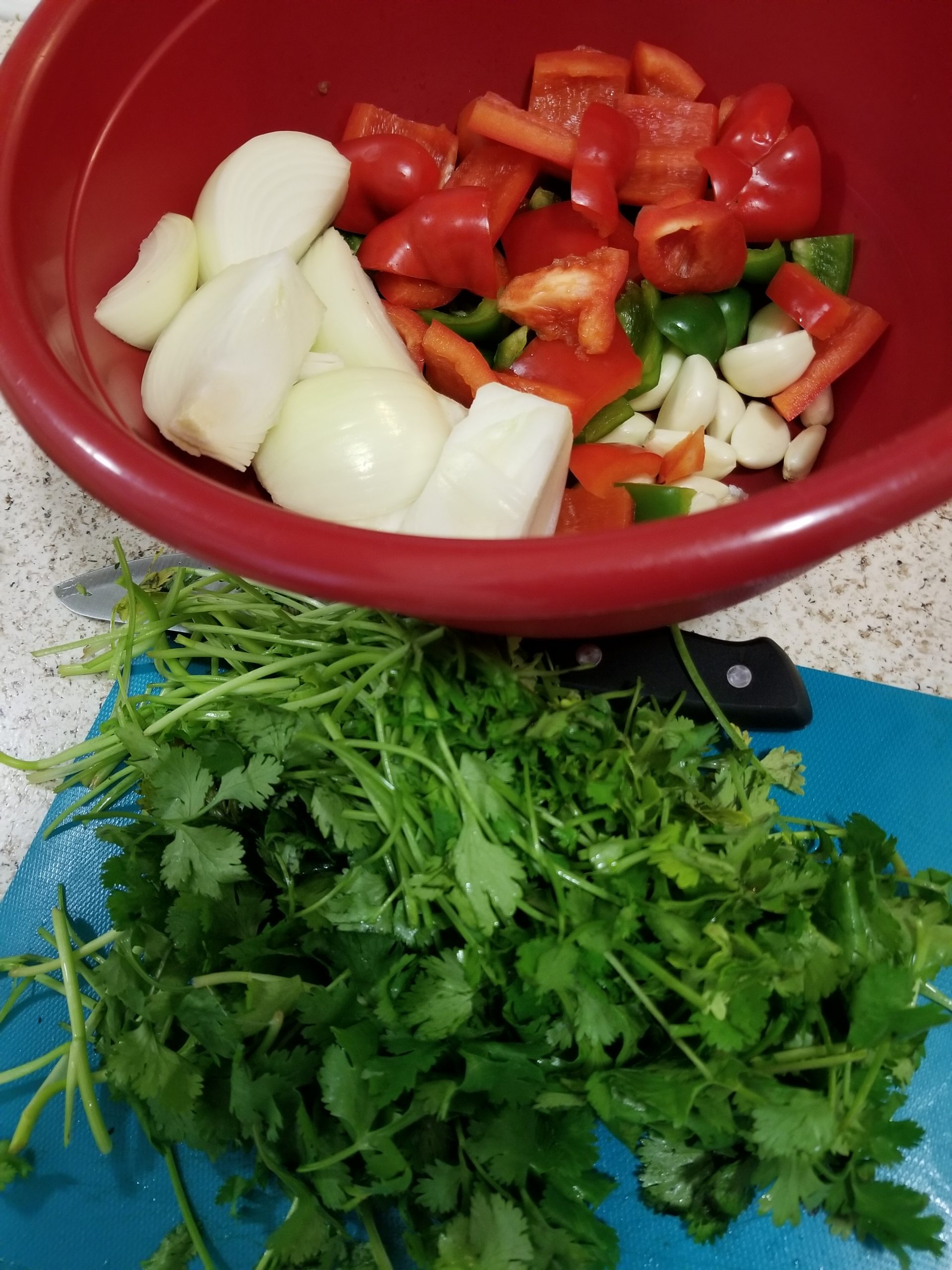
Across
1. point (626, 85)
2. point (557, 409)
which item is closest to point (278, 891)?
Answer: point (557, 409)

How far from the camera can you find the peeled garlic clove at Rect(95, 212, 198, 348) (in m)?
0.78

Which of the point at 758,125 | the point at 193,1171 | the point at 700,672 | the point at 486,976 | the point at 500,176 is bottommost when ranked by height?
the point at 193,1171

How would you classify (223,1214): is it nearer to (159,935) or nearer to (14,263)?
(159,935)

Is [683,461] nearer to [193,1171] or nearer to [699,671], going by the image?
[699,671]

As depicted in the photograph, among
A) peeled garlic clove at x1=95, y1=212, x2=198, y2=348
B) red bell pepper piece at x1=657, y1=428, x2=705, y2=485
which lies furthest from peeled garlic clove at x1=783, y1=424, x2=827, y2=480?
peeled garlic clove at x1=95, y1=212, x2=198, y2=348

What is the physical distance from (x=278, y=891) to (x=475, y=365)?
1.85 feet

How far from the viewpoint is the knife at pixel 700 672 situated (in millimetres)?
851

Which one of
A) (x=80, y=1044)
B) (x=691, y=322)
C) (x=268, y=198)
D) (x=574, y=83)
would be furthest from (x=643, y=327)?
(x=80, y=1044)

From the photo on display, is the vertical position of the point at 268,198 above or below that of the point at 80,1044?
above

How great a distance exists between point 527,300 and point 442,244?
4.2 inches

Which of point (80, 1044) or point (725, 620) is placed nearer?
point (80, 1044)

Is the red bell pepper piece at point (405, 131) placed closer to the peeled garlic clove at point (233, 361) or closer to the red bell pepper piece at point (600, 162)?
the red bell pepper piece at point (600, 162)

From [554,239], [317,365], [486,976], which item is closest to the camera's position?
[486,976]

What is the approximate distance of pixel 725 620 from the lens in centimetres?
95
